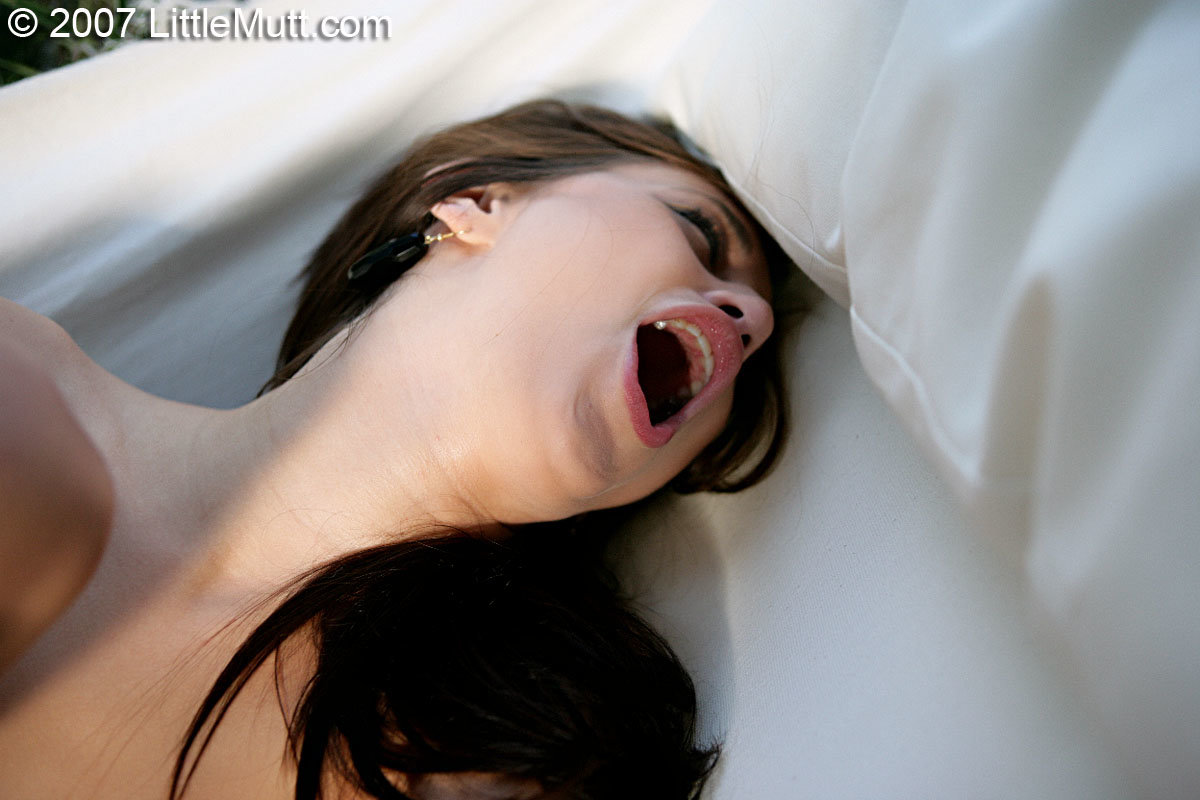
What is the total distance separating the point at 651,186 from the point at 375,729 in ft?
2.22

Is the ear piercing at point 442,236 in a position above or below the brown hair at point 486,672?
above

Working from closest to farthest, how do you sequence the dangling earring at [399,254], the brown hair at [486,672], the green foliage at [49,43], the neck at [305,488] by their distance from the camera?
the brown hair at [486,672]
the neck at [305,488]
the dangling earring at [399,254]
the green foliage at [49,43]

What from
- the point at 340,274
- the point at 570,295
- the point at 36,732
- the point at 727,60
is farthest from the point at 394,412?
the point at 727,60

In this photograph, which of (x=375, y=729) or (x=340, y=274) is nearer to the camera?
(x=375, y=729)

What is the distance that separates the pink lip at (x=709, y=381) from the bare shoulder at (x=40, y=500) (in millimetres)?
583

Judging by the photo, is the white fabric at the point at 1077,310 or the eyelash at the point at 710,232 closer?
the white fabric at the point at 1077,310

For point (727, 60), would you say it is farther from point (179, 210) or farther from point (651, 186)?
point (179, 210)

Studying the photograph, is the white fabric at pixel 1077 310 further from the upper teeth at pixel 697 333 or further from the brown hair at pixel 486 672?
the brown hair at pixel 486 672

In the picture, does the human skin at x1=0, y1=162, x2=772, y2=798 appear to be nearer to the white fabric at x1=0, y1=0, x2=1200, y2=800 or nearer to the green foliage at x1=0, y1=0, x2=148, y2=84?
the white fabric at x1=0, y1=0, x2=1200, y2=800

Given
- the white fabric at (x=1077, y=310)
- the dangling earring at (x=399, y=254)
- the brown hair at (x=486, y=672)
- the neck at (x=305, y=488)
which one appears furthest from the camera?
the dangling earring at (x=399, y=254)

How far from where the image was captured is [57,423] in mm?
866

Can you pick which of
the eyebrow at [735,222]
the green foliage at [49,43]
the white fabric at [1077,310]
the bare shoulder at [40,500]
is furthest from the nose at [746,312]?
the green foliage at [49,43]

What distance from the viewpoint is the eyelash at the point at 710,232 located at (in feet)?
3.15

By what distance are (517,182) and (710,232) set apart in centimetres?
25
